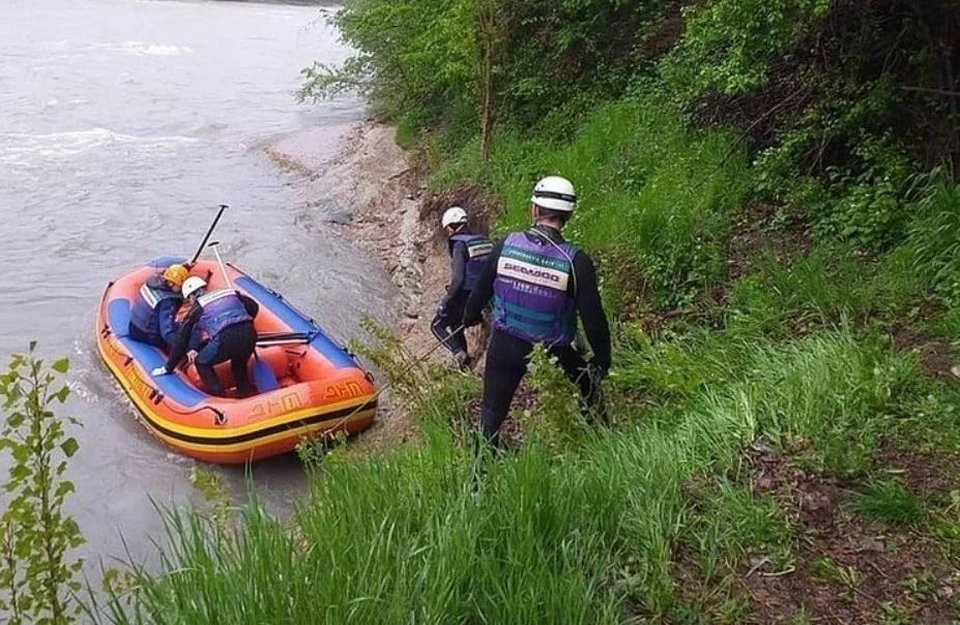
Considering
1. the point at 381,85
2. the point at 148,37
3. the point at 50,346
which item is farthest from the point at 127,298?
the point at 148,37

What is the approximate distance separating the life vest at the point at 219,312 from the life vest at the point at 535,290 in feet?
9.48

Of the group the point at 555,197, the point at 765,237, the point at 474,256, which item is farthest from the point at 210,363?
the point at 765,237

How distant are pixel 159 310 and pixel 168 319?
0.39ft

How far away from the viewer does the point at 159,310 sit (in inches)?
310

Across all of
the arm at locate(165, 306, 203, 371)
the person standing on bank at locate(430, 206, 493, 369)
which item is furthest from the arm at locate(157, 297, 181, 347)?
the person standing on bank at locate(430, 206, 493, 369)

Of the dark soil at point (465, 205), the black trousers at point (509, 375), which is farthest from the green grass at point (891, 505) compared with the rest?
the dark soil at point (465, 205)

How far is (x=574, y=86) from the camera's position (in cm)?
1079

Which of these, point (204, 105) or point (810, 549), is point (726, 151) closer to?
point (810, 549)

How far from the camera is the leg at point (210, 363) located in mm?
7004

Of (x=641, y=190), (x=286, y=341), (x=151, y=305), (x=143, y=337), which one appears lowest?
(x=286, y=341)

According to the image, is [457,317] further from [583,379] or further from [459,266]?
[583,379]

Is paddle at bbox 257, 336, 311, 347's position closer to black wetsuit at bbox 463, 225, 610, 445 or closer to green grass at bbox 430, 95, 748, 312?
green grass at bbox 430, 95, 748, 312

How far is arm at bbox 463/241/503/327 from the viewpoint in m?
4.74

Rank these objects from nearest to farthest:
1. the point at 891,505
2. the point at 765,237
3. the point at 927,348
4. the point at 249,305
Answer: the point at 891,505 → the point at 927,348 → the point at 765,237 → the point at 249,305
